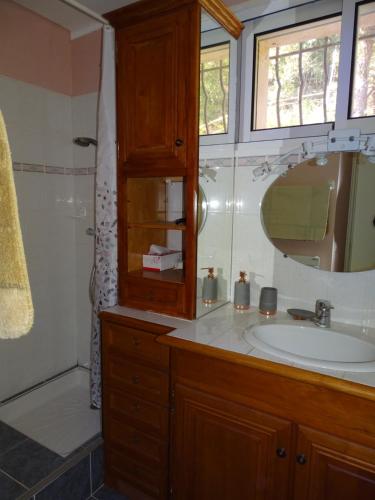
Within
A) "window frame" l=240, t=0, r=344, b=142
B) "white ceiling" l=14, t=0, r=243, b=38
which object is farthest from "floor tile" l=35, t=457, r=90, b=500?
"white ceiling" l=14, t=0, r=243, b=38

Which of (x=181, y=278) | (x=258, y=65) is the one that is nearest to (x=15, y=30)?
(x=258, y=65)

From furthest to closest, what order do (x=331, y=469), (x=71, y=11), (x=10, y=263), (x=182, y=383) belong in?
1. (x=71, y=11)
2. (x=182, y=383)
3. (x=331, y=469)
4. (x=10, y=263)

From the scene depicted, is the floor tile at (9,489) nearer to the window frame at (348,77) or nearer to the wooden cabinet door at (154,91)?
the wooden cabinet door at (154,91)

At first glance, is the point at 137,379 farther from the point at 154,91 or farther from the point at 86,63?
the point at 86,63

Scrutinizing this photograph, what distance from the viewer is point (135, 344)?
142cm

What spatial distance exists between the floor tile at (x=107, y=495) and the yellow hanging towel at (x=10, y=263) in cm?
149

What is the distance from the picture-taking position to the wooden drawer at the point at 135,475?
1.41 meters

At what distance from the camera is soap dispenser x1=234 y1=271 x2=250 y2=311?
1.59m

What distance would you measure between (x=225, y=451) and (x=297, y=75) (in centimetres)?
163

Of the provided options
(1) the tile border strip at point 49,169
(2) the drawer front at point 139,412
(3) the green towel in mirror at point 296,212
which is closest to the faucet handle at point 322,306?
(3) the green towel in mirror at point 296,212

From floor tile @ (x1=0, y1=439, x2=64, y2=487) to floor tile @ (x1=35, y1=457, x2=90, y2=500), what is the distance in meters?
0.07

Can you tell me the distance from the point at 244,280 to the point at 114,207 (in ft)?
2.44

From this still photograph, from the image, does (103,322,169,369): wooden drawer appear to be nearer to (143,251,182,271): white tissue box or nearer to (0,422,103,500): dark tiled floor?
(143,251,182,271): white tissue box

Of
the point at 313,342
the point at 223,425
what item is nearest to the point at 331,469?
the point at 223,425
